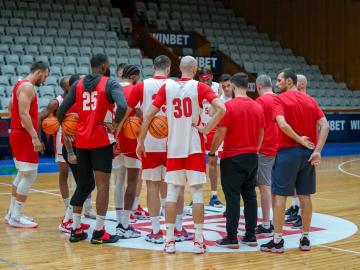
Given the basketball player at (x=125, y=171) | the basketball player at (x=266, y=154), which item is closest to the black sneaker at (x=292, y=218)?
the basketball player at (x=266, y=154)

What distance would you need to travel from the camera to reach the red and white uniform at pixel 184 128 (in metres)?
5.73

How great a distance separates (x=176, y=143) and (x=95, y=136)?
0.84 meters

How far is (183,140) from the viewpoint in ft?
18.8

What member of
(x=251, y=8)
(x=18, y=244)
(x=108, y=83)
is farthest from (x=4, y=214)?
(x=251, y=8)

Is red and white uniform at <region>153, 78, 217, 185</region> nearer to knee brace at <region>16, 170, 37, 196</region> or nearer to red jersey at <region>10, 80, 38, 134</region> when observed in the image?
red jersey at <region>10, 80, 38, 134</region>

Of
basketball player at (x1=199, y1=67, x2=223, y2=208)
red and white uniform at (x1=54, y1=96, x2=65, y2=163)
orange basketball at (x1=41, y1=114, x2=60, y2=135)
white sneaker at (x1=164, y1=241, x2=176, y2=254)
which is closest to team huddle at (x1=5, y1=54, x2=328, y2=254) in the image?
white sneaker at (x1=164, y1=241, x2=176, y2=254)

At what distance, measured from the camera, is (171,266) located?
525 cm

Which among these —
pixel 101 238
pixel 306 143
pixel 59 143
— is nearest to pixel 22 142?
pixel 59 143

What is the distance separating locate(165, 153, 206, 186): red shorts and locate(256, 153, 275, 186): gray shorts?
1154 mm

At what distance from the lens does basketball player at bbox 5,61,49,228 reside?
22.2ft

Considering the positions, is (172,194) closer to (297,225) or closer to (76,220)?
(76,220)

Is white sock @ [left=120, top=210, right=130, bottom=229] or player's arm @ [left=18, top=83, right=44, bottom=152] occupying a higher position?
player's arm @ [left=18, top=83, right=44, bottom=152]

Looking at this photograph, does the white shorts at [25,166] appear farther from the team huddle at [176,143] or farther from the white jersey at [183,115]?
the white jersey at [183,115]

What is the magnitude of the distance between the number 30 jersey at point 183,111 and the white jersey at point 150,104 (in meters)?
0.36
